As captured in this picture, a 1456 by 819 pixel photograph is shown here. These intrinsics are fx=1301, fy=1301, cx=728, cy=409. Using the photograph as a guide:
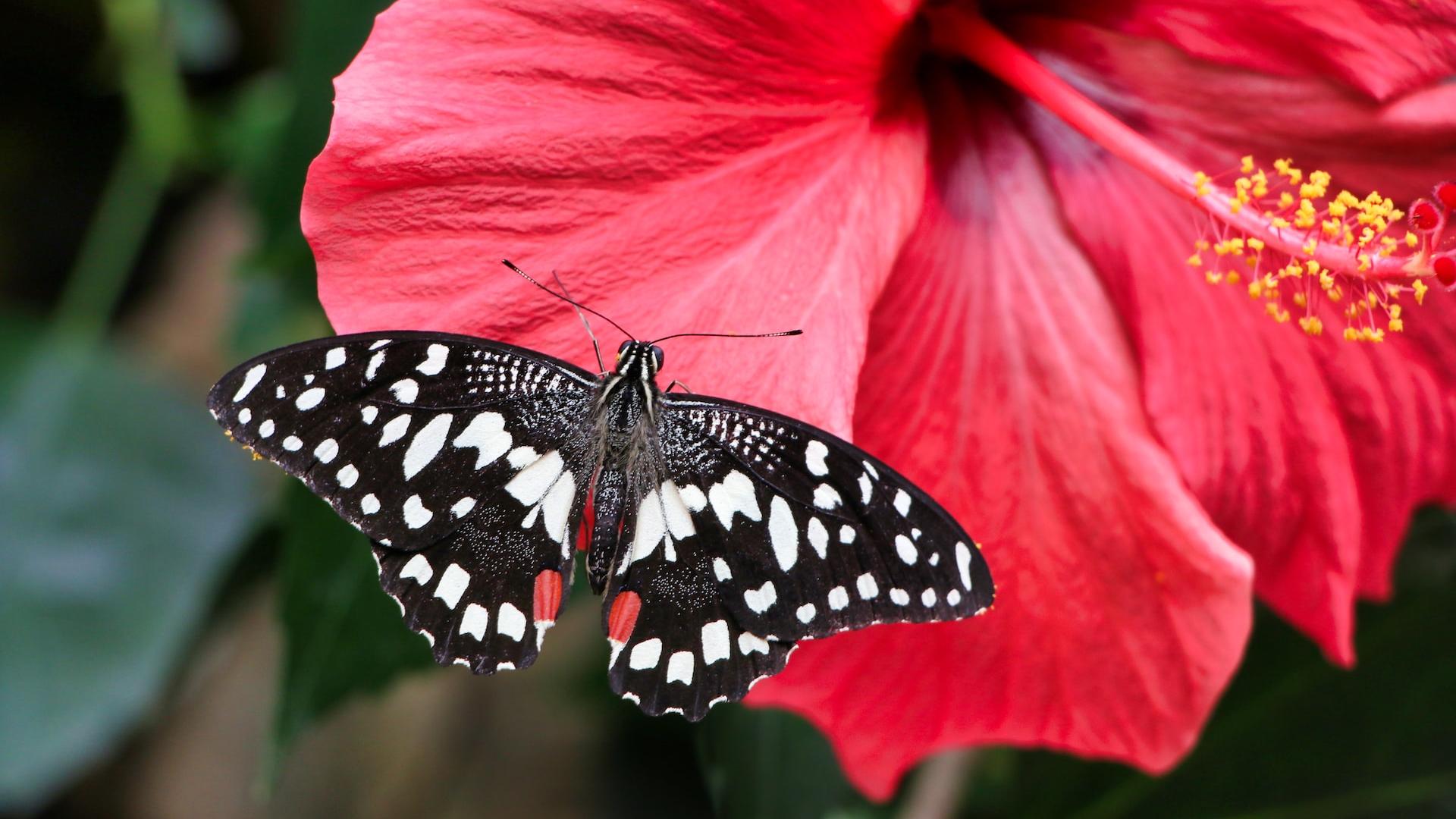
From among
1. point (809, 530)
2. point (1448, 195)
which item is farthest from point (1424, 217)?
point (809, 530)

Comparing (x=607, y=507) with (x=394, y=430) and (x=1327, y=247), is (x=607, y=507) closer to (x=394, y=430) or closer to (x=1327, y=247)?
(x=394, y=430)

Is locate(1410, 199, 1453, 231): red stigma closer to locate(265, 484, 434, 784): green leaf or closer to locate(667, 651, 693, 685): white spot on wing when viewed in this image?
locate(667, 651, 693, 685): white spot on wing

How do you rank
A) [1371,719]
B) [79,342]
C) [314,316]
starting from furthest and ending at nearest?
[79,342]
[314,316]
[1371,719]

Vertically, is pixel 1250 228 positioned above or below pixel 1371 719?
above

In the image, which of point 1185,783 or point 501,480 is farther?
point 1185,783

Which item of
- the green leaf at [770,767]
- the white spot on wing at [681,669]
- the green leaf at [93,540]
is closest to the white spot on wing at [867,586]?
the white spot on wing at [681,669]

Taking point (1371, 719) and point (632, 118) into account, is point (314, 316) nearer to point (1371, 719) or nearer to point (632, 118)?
point (632, 118)

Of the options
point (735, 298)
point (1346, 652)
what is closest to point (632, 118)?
point (735, 298)

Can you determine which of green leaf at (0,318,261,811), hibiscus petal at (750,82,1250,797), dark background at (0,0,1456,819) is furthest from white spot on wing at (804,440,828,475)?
green leaf at (0,318,261,811)
